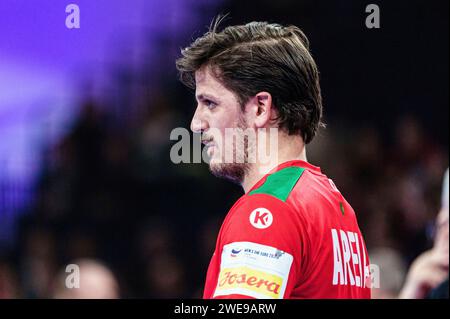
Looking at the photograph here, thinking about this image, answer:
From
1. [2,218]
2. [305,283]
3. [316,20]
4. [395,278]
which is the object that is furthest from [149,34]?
[305,283]

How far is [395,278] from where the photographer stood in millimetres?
5848

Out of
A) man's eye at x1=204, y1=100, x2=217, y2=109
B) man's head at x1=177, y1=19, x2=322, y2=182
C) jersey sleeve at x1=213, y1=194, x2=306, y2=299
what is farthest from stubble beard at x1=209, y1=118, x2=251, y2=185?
jersey sleeve at x1=213, y1=194, x2=306, y2=299

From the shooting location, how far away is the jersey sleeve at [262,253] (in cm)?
233

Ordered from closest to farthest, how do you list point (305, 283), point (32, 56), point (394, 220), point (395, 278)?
point (305, 283)
point (395, 278)
point (394, 220)
point (32, 56)

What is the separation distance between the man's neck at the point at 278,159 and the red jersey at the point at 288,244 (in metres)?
0.03

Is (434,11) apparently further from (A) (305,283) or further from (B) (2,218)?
(A) (305,283)

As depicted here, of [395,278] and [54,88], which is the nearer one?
[395,278]

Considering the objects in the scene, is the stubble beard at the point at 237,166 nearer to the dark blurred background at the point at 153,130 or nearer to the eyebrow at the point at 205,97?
the eyebrow at the point at 205,97

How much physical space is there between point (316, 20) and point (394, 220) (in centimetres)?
207

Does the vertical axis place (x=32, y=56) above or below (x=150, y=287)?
above

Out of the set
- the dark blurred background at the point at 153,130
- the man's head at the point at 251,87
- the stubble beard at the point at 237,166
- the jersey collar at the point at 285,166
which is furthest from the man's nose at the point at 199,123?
the dark blurred background at the point at 153,130

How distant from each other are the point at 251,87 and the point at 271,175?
35 centimetres

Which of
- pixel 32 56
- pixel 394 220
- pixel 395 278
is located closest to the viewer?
pixel 395 278

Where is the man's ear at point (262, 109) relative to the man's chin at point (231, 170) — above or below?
above
